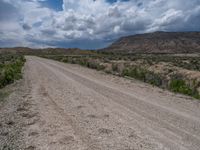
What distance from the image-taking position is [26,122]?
6.71 m

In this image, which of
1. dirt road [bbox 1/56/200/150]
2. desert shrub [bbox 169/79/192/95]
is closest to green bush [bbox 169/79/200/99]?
desert shrub [bbox 169/79/192/95]

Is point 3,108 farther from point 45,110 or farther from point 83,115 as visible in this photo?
point 83,115

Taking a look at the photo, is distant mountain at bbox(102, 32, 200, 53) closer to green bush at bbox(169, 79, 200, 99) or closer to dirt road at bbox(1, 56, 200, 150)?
green bush at bbox(169, 79, 200, 99)

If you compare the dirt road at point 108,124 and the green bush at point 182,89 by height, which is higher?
the dirt road at point 108,124

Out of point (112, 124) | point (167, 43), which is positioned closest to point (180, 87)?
point (112, 124)

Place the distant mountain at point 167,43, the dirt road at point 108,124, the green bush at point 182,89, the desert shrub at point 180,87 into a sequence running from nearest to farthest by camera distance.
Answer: the dirt road at point 108,124 → the green bush at point 182,89 → the desert shrub at point 180,87 → the distant mountain at point 167,43

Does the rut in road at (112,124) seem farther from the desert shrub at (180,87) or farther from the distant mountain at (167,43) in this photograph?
the distant mountain at (167,43)

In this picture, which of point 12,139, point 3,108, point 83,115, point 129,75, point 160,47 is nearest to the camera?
point 12,139

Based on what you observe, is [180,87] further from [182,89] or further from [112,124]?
[112,124]

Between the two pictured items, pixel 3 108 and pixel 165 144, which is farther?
pixel 3 108

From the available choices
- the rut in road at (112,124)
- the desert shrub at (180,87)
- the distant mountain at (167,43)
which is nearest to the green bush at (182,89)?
the desert shrub at (180,87)

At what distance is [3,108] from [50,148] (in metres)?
4.68

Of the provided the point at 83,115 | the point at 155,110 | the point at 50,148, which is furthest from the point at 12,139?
the point at 155,110

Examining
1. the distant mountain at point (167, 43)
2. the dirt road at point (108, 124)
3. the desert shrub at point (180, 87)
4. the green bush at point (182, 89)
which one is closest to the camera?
the dirt road at point (108, 124)
